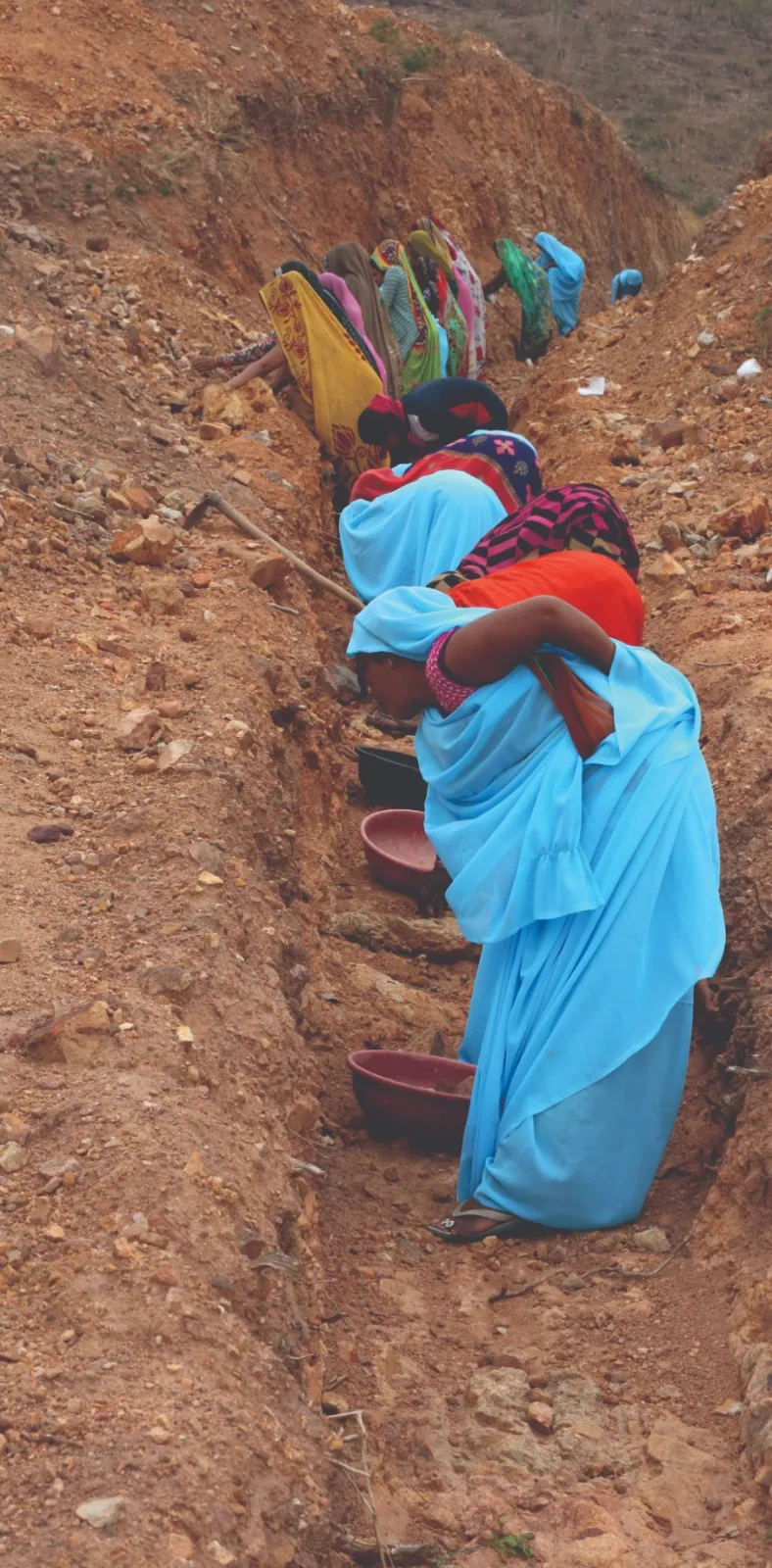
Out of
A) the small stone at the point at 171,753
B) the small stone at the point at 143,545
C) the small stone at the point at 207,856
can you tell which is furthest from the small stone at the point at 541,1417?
the small stone at the point at 143,545

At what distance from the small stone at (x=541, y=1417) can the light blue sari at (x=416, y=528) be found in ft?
12.0

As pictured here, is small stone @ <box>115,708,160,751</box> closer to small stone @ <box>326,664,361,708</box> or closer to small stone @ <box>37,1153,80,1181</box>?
small stone @ <box>37,1153,80,1181</box>

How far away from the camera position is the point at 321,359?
8648mm

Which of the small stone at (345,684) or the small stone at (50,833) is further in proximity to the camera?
the small stone at (345,684)

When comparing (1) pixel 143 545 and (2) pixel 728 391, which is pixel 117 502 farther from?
(2) pixel 728 391

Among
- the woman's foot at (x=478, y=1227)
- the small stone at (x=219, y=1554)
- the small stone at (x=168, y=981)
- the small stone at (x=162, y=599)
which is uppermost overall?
the small stone at (x=219, y=1554)

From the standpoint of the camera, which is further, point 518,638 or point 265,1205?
point 518,638

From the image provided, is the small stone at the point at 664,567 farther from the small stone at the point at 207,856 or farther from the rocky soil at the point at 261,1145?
the small stone at the point at 207,856

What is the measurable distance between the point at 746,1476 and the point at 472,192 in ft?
49.5

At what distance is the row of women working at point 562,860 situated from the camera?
348 cm

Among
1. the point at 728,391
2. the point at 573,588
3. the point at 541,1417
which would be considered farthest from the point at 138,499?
the point at 728,391

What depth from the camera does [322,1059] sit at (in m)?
4.39

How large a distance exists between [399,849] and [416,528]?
4.43ft

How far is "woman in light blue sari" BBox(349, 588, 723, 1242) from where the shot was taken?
11.4 ft
